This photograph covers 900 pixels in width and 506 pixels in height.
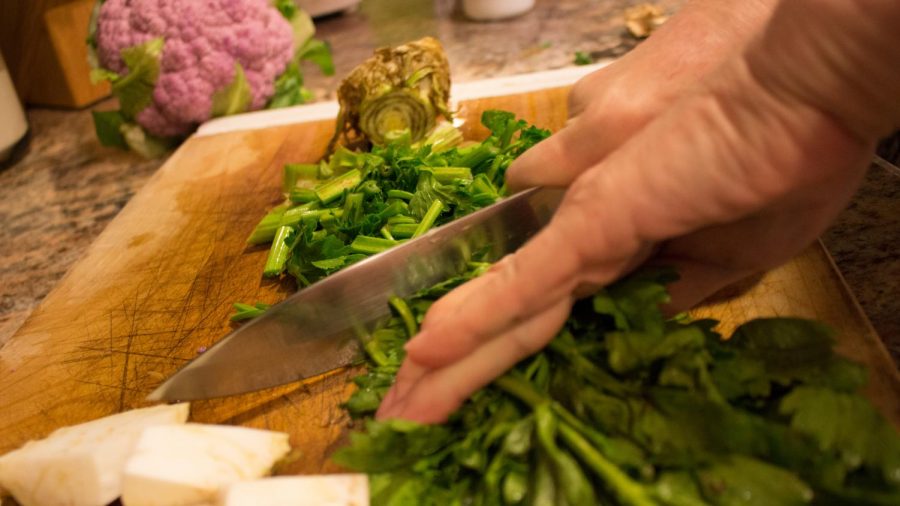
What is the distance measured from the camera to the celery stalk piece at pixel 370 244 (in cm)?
169

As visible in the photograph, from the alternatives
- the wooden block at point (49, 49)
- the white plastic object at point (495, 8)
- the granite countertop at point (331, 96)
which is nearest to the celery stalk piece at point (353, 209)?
the granite countertop at point (331, 96)

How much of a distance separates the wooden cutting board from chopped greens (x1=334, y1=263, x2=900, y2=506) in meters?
0.25

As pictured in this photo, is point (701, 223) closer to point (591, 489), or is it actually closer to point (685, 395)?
point (685, 395)

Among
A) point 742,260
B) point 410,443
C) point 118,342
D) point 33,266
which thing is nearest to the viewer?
point 410,443

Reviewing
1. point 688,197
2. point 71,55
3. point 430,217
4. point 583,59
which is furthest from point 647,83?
point 71,55

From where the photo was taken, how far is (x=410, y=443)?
45.3 inches

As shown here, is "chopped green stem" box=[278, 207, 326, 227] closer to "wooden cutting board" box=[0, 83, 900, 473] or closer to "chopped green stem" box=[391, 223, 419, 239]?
"wooden cutting board" box=[0, 83, 900, 473]

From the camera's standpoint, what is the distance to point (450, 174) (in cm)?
192

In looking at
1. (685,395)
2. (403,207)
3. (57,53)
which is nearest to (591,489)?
(685,395)

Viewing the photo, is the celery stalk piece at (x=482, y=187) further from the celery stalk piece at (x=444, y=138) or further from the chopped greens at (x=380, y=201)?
the celery stalk piece at (x=444, y=138)

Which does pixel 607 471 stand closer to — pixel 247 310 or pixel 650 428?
pixel 650 428

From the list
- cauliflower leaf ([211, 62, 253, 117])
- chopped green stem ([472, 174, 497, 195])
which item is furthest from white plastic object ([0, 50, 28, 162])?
chopped green stem ([472, 174, 497, 195])

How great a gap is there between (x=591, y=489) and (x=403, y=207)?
98 centimetres

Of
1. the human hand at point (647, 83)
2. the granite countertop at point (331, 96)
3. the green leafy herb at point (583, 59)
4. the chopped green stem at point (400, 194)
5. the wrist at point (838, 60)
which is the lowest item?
the granite countertop at point (331, 96)
